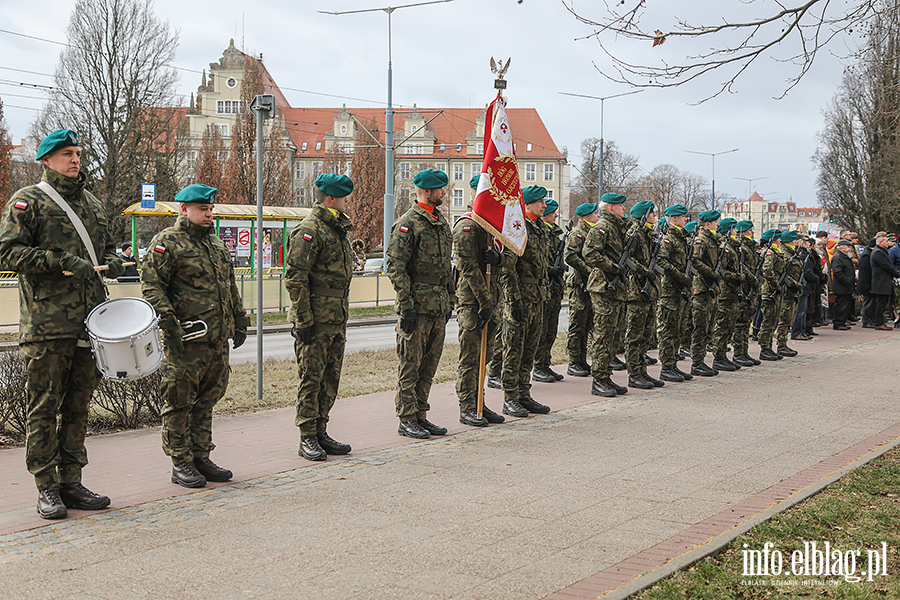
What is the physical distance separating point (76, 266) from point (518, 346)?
16.5 feet

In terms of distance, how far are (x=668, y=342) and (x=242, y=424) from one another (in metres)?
6.05

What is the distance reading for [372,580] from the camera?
14.3ft

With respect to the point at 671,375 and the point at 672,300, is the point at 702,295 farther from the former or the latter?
the point at 671,375

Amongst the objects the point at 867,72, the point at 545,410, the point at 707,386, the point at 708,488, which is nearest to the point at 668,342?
the point at 707,386

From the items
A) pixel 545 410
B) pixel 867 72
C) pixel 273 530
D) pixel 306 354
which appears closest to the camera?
pixel 273 530

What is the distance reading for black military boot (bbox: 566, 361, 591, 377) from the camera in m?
12.4

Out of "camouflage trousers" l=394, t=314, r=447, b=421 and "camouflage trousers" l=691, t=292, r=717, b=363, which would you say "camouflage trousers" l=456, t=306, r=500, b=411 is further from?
"camouflage trousers" l=691, t=292, r=717, b=363

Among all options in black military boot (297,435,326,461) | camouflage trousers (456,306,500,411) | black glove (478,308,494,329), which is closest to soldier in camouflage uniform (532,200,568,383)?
camouflage trousers (456,306,500,411)

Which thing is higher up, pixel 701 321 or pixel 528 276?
pixel 528 276

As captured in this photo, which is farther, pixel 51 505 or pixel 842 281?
pixel 842 281

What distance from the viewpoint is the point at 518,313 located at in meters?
9.18

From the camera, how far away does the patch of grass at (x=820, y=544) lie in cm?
416

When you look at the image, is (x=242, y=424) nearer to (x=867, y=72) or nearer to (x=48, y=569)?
(x=48, y=569)

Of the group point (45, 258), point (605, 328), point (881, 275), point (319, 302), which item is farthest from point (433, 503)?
point (881, 275)
